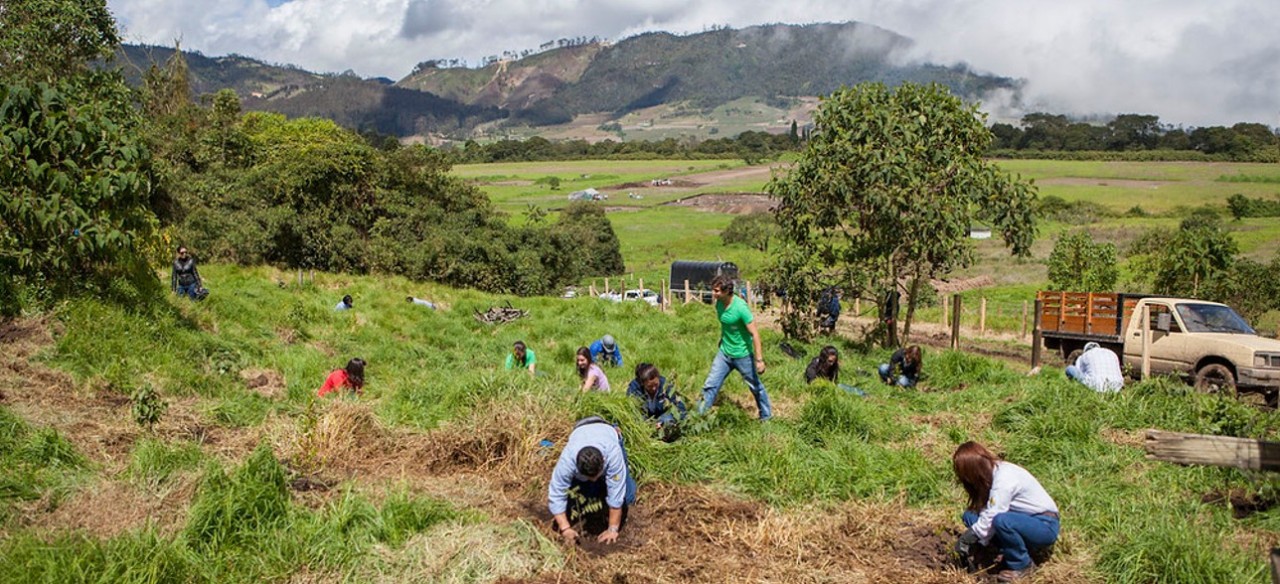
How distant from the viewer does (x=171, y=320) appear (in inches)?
454

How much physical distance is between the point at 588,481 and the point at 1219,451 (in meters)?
3.88

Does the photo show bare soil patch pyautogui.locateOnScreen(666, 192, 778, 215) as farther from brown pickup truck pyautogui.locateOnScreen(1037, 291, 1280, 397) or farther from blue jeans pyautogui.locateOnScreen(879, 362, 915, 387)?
blue jeans pyautogui.locateOnScreen(879, 362, 915, 387)

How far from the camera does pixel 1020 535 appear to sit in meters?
5.43

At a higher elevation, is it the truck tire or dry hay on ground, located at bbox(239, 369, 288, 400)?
dry hay on ground, located at bbox(239, 369, 288, 400)

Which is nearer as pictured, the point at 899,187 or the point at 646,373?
the point at 646,373

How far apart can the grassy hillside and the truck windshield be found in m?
4.87

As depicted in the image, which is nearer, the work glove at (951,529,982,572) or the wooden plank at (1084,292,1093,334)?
the work glove at (951,529,982,572)

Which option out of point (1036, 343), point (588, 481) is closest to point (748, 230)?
point (1036, 343)

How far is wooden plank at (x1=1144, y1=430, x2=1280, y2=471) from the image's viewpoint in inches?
194

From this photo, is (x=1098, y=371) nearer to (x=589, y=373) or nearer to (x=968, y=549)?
(x=968, y=549)

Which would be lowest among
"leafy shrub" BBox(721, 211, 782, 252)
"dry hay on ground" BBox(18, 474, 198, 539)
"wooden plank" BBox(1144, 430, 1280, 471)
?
"leafy shrub" BBox(721, 211, 782, 252)

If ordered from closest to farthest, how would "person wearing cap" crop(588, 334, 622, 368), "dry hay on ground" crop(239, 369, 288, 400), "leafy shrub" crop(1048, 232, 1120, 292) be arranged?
"dry hay on ground" crop(239, 369, 288, 400), "person wearing cap" crop(588, 334, 622, 368), "leafy shrub" crop(1048, 232, 1120, 292)

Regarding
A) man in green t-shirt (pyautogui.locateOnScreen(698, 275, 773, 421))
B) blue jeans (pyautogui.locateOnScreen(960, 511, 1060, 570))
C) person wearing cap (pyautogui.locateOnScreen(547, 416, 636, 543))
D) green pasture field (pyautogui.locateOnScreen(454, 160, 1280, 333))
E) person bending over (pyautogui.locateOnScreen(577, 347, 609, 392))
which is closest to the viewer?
blue jeans (pyautogui.locateOnScreen(960, 511, 1060, 570))

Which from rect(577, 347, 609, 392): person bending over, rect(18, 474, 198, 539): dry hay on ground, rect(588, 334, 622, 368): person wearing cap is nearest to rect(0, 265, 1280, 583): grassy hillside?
rect(18, 474, 198, 539): dry hay on ground
